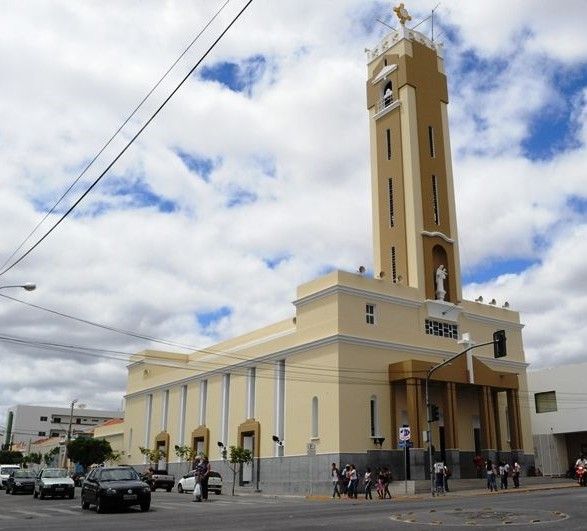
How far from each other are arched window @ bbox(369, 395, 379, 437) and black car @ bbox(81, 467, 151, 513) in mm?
18475

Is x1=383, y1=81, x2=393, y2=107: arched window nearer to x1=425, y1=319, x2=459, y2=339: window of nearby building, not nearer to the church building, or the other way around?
the church building

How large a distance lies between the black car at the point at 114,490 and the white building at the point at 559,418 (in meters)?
36.4

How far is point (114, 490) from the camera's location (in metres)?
22.4

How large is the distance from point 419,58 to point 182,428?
34352mm

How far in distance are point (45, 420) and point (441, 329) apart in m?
107

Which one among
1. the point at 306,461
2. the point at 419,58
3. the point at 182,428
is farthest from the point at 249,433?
the point at 419,58

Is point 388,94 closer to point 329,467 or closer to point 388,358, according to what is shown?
point 388,358

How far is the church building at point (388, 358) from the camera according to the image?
39500 mm

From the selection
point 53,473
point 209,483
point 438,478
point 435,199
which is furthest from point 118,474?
point 435,199

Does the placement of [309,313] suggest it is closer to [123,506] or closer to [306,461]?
[306,461]

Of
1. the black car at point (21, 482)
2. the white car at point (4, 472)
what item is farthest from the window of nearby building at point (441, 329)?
the white car at point (4, 472)

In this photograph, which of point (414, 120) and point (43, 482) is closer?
point (43, 482)

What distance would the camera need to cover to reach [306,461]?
39.9 metres

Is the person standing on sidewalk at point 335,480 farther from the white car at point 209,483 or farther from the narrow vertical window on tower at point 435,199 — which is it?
the narrow vertical window on tower at point 435,199
